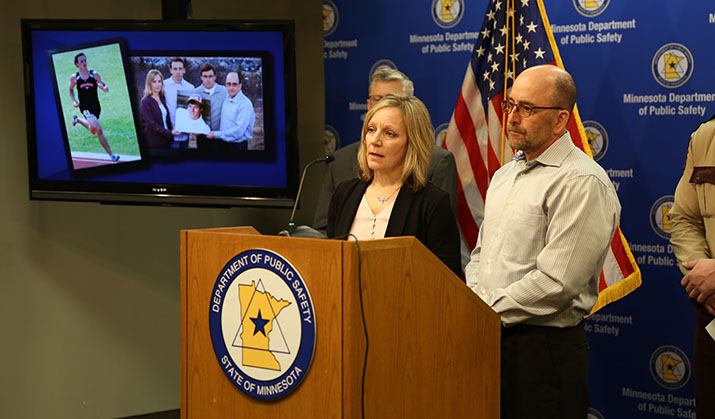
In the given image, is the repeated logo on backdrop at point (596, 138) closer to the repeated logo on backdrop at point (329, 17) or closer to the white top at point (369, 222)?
the white top at point (369, 222)

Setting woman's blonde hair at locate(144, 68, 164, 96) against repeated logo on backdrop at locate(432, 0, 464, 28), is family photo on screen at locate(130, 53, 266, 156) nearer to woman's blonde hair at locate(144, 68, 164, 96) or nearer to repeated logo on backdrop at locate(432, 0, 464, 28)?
woman's blonde hair at locate(144, 68, 164, 96)

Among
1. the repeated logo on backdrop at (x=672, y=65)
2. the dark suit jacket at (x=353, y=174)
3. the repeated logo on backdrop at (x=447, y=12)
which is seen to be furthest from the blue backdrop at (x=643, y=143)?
the dark suit jacket at (x=353, y=174)

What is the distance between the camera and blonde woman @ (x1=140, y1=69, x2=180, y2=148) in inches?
164

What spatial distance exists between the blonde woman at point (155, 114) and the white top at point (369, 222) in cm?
174

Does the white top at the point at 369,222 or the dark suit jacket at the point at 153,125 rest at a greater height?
the dark suit jacket at the point at 153,125

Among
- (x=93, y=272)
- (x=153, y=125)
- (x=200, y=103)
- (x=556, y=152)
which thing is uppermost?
(x=200, y=103)

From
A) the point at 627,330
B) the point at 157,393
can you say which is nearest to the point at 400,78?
the point at 627,330

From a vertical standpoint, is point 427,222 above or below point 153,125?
below

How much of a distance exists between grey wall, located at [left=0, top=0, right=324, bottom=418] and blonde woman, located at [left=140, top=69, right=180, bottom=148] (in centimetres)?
75

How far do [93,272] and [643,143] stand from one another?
3.25m

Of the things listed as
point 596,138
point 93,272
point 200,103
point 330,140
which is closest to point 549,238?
point 596,138

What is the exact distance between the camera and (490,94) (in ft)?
13.3

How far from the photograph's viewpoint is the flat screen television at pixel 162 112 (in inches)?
160

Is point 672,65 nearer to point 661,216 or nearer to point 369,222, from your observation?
point 661,216
